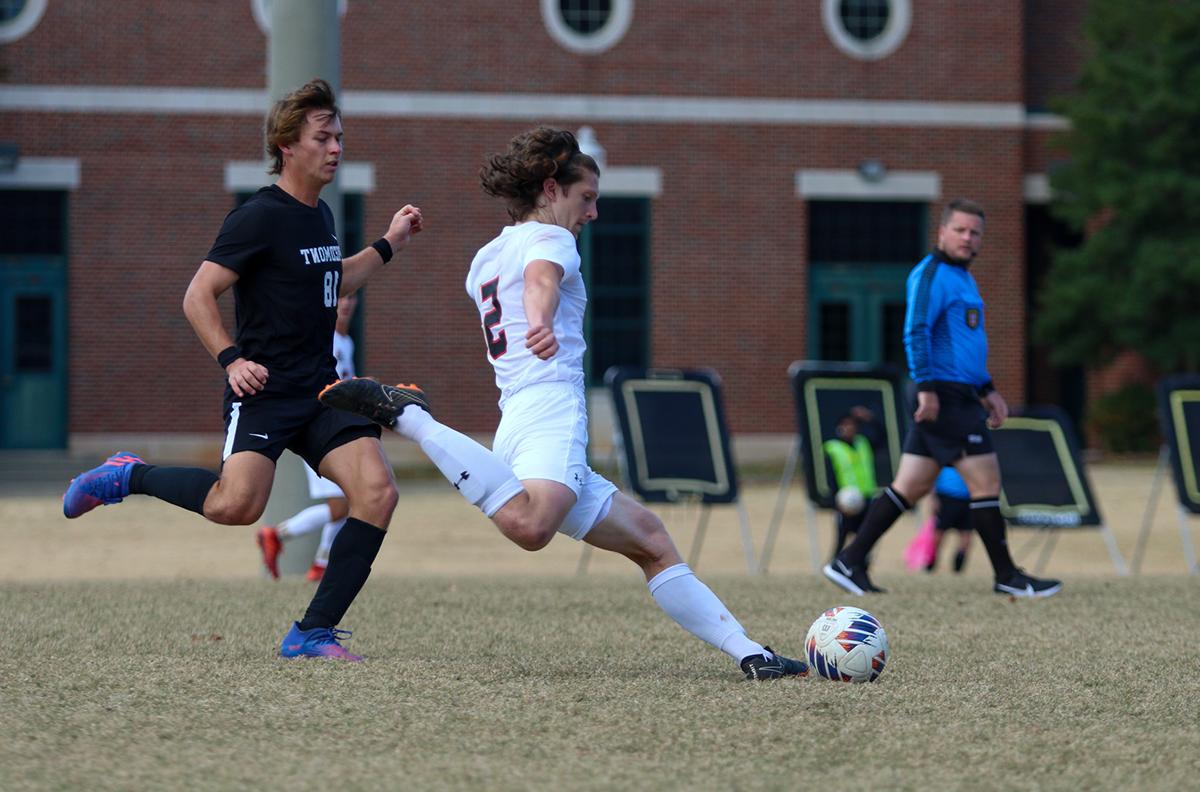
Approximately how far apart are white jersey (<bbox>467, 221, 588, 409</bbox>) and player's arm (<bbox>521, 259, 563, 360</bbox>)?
9 centimetres

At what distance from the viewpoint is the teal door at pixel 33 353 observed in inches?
1027

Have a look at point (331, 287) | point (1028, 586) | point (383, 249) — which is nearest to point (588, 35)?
point (1028, 586)

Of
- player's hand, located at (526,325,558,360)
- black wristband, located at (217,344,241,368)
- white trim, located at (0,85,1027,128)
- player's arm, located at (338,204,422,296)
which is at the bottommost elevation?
black wristband, located at (217,344,241,368)

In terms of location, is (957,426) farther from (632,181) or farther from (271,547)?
(632,181)

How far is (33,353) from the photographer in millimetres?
26297

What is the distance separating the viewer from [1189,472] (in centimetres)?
1265

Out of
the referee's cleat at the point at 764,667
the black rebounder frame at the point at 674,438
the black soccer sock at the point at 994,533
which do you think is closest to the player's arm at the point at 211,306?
the referee's cleat at the point at 764,667

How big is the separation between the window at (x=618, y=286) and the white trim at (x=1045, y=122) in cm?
700

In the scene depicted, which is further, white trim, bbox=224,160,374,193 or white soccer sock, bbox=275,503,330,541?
white trim, bbox=224,160,374,193

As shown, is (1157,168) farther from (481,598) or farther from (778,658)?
(778,658)

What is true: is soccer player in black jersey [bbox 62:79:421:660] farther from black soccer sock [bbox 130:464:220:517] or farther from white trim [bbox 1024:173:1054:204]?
white trim [bbox 1024:173:1054:204]

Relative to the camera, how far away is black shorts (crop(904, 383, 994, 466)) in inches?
345

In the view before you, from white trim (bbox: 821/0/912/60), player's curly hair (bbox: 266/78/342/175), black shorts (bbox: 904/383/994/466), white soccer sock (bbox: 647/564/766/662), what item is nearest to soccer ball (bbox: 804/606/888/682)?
white soccer sock (bbox: 647/564/766/662)

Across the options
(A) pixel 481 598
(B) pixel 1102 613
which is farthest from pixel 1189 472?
(A) pixel 481 598
